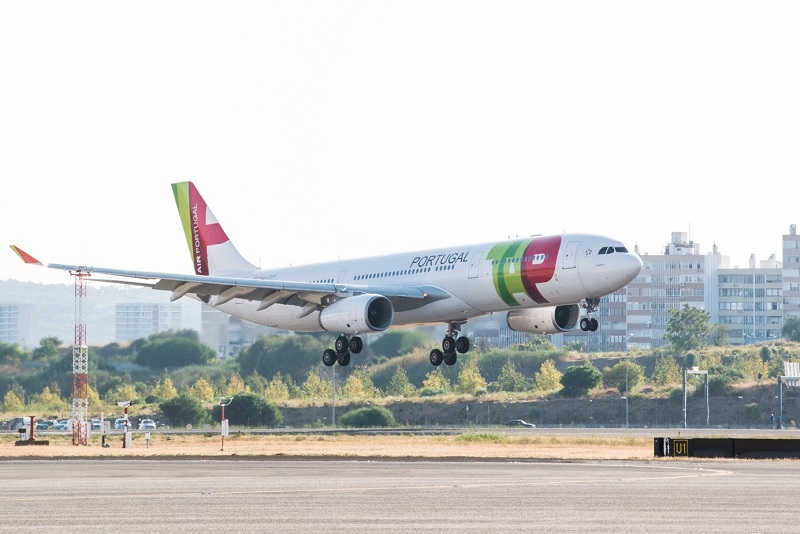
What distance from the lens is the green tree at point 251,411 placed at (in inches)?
4545

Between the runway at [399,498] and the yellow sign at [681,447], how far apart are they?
6.69 metres

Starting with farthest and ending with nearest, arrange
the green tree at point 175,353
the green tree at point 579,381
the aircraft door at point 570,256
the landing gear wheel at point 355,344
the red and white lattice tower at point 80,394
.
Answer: the green tree at point 579,381 → the green tree at point 175,353 → the red and white lattice tower at point 80,394 → the landing gear wheel at point 355,344 → the aircraft door at point 570,256

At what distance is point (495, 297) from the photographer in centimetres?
6259

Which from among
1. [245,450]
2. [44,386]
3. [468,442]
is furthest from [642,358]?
[245,450]

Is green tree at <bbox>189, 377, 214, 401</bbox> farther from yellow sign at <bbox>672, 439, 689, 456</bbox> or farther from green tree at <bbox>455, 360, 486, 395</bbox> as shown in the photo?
yellow sign at <bbox>672, 439, 689, 456</bbox>

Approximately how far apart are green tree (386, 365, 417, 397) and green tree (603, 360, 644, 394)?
23.9 meters

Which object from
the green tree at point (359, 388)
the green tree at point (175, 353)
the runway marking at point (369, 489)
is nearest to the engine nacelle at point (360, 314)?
the runway marking at point (369, 489)

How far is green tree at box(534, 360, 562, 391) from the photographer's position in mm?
137125

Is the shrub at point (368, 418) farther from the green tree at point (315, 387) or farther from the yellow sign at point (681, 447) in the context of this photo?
the yellow sign at point (681, 447)

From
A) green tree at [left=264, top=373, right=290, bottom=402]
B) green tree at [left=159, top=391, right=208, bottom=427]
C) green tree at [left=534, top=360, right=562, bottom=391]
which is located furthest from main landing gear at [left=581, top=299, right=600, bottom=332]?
green tree at [left=534, top=360, right=562, bottom=391]

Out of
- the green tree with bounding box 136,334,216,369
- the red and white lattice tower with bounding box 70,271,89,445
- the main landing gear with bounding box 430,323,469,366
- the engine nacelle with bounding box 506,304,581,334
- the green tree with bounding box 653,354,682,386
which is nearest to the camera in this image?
the engine nacelle with bounding box 506,304,581,334

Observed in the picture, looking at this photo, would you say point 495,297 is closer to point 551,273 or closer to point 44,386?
point 551,273

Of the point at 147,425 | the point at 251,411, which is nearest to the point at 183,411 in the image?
the point at 147,425

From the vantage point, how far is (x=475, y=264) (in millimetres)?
63312
